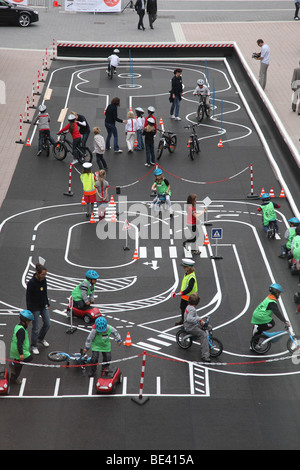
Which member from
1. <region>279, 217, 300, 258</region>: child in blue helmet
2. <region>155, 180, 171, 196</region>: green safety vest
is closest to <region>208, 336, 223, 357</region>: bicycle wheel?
<region>279, 217, 300, 258</region>: child in blue helmet

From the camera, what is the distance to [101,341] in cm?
1374

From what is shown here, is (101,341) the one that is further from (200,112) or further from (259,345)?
(200,112)

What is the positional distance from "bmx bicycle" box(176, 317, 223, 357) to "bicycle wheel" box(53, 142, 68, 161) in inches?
462

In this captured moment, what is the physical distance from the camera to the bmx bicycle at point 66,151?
24219 millimetres

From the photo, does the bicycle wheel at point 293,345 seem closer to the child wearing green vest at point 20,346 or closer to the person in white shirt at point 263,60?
the child wearing green vest at point 20,346

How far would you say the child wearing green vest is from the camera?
13.4 meters

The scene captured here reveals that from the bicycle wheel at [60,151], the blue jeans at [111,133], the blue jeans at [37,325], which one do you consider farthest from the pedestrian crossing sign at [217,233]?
the bicycle wheel at [60,151]

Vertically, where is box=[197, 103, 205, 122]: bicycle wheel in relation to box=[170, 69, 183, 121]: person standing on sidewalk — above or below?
below

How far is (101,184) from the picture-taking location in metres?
20.7

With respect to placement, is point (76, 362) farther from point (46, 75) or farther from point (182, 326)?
point (46, 75)

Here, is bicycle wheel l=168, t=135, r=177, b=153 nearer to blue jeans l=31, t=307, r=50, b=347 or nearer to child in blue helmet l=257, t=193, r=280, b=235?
child in blue helmet l=257, t=193, r=280, b=235

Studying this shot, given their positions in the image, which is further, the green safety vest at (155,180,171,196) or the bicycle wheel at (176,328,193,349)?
the green safety vest at (155,180,171,196)

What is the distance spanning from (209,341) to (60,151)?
1240 centimetres

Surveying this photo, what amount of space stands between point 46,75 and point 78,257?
57.7 ft
